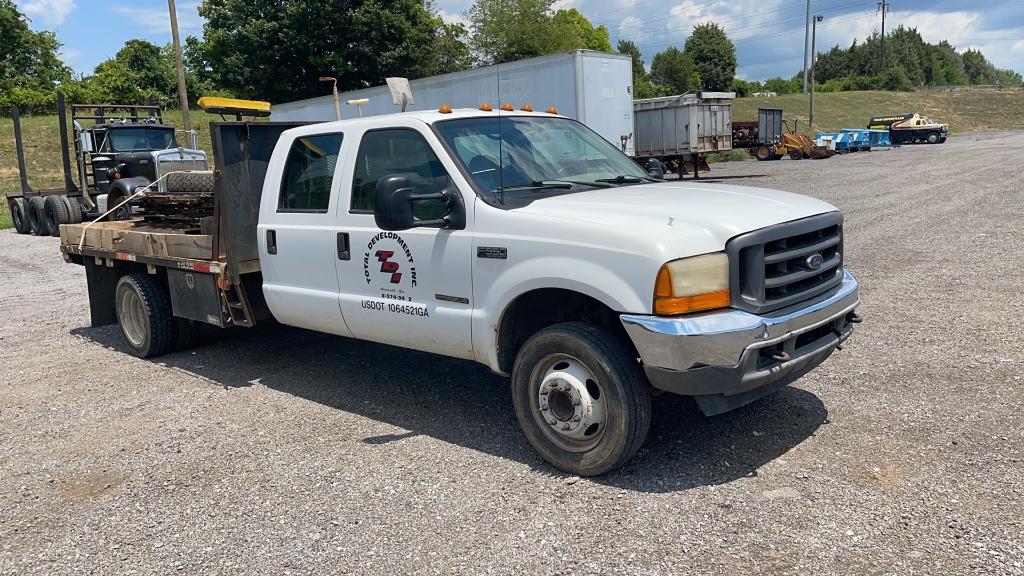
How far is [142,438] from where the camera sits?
511cm

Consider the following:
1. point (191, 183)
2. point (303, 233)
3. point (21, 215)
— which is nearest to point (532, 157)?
point (303, 233)

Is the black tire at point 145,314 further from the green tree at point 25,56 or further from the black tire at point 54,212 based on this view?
the green tree at point 25,56

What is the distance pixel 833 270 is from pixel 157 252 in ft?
17.4

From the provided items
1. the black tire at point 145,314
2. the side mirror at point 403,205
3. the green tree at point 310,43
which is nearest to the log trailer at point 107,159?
the black tire at point 145,314

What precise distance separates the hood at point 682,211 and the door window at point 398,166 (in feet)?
2.21

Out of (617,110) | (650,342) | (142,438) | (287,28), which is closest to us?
(650,342)

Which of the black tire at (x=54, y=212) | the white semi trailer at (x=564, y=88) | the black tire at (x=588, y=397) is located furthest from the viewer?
the white semi trailer at (x=564, y=88)

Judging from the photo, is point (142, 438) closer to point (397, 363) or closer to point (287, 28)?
point (397, 363)

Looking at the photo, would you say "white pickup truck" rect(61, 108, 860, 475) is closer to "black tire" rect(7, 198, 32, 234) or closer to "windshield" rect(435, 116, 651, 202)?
"windshield" rect(435, 116, 651, 202)

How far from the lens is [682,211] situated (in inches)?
157

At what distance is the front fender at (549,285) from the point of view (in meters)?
3.75

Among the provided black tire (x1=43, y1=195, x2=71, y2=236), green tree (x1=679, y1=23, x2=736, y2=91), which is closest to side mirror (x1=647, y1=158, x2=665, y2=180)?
black tire (x1=43, y1=195, x2=71, y2=236)

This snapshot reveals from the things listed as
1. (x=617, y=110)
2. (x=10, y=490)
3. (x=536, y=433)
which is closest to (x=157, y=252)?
(x=10, y=490)

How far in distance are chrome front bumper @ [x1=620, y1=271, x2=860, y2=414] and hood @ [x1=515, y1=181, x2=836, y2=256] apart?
35 centimetres
